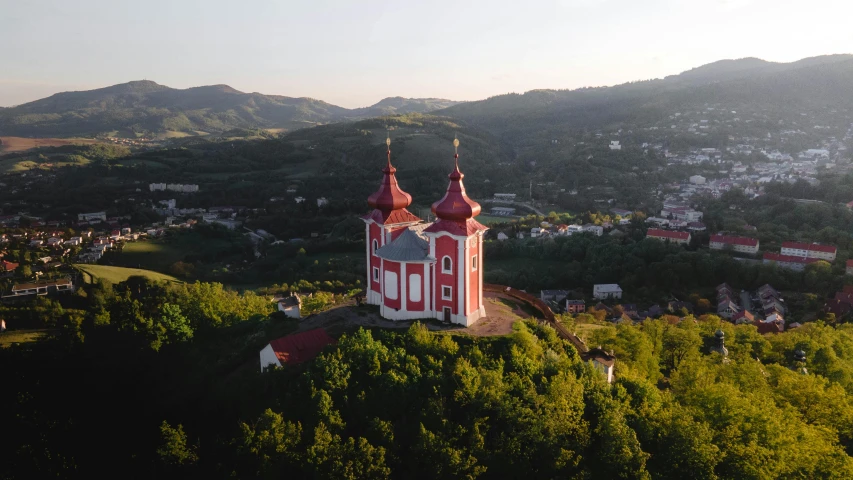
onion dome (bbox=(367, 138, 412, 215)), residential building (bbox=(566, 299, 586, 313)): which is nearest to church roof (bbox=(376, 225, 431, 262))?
onion dome (bbox=(367, 138, 412, 215))

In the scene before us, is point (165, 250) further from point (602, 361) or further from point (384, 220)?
point (602, 361)

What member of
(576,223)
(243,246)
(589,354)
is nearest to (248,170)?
(243,246)

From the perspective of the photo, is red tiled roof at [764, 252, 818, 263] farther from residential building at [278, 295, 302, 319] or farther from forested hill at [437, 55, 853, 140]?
forested hill at [437, 55, 853, 140]

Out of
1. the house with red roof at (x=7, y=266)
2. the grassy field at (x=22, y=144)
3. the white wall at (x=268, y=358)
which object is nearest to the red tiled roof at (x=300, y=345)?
the white wall at (x=268, y=358)

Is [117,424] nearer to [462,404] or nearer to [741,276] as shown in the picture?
[462,404]

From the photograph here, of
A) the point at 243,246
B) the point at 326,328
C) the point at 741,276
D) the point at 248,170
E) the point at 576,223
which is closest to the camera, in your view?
the point at 326,328
